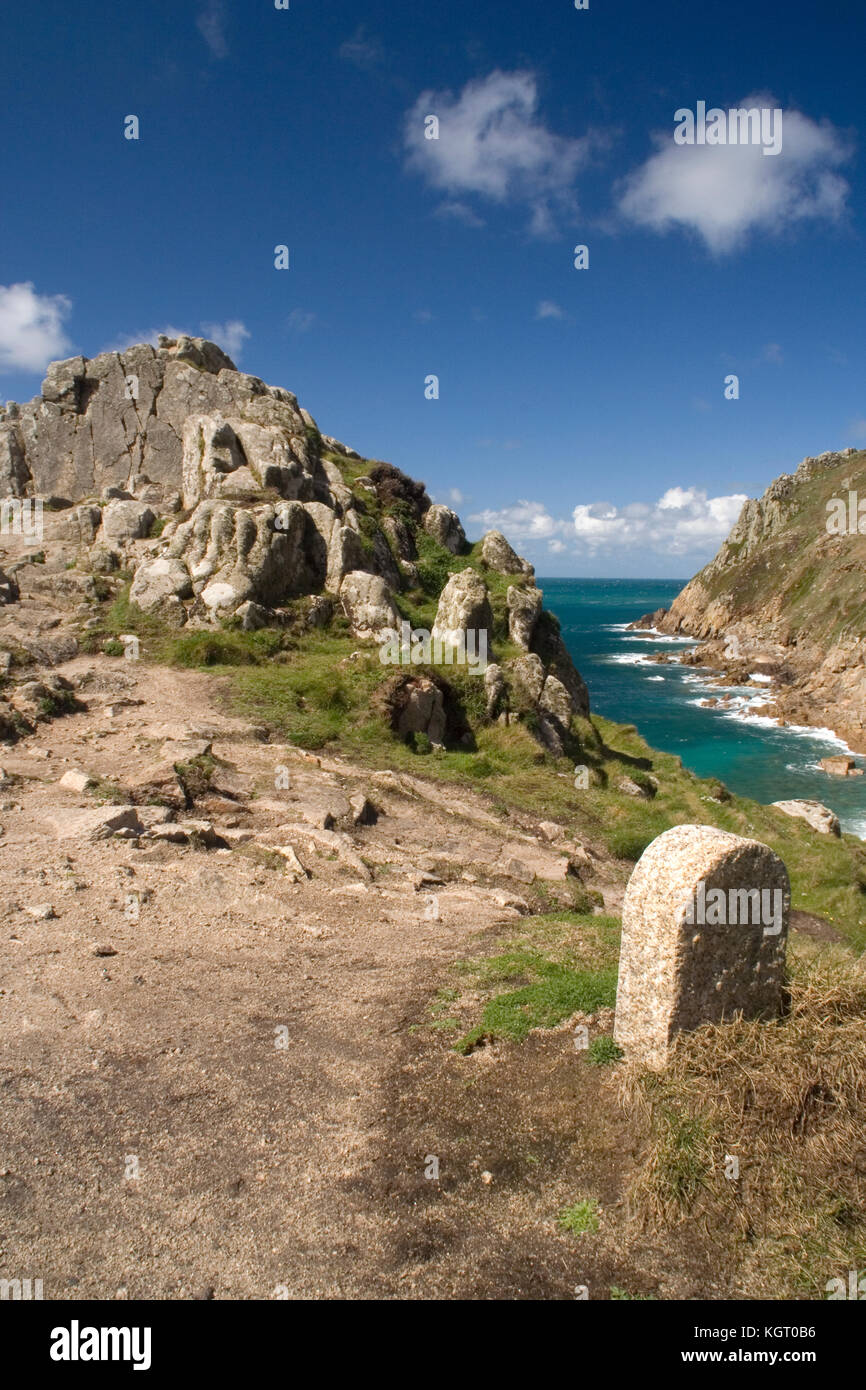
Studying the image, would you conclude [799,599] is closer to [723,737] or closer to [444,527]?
[723,737]

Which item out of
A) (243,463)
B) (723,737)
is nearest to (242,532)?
(243,463)

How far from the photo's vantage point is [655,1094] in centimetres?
655

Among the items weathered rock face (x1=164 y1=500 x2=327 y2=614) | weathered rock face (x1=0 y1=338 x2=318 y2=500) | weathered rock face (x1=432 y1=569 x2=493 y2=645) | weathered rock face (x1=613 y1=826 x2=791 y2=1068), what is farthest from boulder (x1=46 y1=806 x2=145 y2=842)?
weathered rock face (x1=0 y1=338 x2=318 y2=500)

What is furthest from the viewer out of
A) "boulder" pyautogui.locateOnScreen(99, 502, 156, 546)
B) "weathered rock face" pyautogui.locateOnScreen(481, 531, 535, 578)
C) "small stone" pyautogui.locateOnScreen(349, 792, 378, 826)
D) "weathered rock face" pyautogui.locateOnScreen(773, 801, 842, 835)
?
"weathered rock face" pyautogui.locateOnScreen(481, 531, 535, 578)

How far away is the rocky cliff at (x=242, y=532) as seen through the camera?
26578 mm

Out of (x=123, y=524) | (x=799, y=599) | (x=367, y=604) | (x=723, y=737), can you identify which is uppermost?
(x=123, y=524)

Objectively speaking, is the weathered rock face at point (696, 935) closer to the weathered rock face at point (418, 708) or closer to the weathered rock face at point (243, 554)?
the weathered rock face at point (418, 708)

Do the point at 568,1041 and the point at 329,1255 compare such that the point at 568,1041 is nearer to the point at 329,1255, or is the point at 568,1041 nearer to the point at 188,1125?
the point at 329,1255

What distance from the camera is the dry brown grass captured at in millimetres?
5461

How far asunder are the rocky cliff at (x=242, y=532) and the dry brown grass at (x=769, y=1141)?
1618 cm

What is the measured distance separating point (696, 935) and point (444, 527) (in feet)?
105

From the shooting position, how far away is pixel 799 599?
94.1 meters

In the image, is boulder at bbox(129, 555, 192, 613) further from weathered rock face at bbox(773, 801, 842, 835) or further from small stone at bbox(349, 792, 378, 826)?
weathered rock face at bbox(773, 801, 842, 835)

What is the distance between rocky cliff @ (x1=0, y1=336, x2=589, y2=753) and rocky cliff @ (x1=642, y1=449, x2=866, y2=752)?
43466 mm
